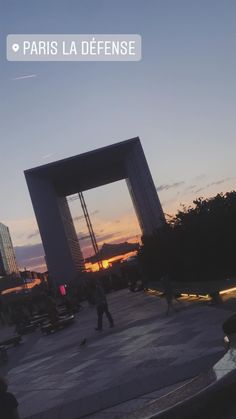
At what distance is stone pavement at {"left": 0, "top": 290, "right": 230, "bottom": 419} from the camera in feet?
25.2

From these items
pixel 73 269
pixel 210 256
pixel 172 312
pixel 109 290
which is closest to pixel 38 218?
pixel 73 269

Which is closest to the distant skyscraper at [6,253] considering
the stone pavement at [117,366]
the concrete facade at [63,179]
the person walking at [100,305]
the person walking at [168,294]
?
the concrete facade at [63,179]

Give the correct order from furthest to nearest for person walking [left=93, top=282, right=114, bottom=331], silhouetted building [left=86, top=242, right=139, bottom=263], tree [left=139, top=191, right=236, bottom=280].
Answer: silhouetted building [left=86, top=242, right=139, bottom=263] → tree [left=139, top=191, right=236, bottom=280] → person walking [left=93, top=282, right=114, bottom=331]

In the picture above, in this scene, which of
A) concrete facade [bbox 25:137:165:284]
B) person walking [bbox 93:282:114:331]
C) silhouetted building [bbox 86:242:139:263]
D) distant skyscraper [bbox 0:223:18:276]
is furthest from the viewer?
distant skyscraper [bbox 0:223:18:276]

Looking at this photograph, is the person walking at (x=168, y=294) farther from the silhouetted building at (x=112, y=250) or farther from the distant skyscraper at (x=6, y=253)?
the distant skyscraper at (x=6, y=253)

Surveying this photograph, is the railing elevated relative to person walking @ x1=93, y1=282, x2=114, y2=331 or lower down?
lower down

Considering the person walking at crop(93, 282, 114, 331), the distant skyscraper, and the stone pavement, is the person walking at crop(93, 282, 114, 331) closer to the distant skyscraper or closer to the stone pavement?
the stone pavement

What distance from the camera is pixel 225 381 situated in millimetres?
3787

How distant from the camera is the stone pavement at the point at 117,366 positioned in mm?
7667

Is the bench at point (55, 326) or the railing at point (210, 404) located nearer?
the railing at point (210, 404)

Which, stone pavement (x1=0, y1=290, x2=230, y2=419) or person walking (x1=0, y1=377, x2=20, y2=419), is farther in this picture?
stone pavement (x1=0, y1=290, x2=230, y2=419)

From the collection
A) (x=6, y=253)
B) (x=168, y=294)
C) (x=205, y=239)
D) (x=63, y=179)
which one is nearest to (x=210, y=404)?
(x=168, y=294)

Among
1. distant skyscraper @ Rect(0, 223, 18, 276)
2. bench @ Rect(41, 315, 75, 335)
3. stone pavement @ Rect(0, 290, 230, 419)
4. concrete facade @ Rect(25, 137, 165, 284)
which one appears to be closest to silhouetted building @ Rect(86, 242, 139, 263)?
concrete facade @ Rect(25, 137, 165, 284)

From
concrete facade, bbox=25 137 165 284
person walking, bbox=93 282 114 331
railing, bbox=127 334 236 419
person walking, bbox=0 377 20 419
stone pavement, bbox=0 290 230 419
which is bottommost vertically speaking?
stone pavement, bbox=0 290 230 419
